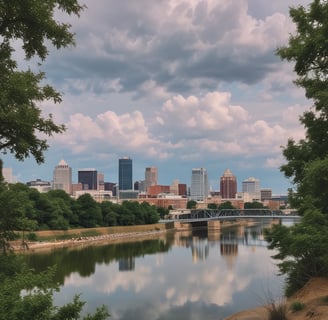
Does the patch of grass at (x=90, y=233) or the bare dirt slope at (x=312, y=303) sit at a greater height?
the bare dirt slope at (x=312, y=303)

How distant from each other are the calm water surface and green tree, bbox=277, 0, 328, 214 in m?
9.41

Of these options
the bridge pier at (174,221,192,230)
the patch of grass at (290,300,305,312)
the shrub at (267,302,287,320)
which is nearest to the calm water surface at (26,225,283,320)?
the patch of grass at (290,300,305,312)

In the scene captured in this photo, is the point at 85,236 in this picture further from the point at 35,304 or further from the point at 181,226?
the point at 35,304

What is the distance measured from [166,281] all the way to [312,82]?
38.1 meters

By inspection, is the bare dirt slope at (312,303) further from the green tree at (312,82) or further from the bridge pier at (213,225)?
the bridge pier at (213,225)

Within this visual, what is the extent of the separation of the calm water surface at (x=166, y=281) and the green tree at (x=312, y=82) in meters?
9.41

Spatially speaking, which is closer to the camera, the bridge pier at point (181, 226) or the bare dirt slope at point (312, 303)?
the bare dirt slope at point (312, 303)

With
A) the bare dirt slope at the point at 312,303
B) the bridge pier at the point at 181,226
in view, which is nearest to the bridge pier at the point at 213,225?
the bridge pier at the point at 181,226

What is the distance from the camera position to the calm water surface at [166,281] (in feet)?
117

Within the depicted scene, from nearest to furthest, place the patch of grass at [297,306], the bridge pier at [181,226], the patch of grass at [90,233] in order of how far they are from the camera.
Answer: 1. the patch of grass at [297,306]
2. the patch of grass at [90,233]
3. the bridge pier at [181,226]

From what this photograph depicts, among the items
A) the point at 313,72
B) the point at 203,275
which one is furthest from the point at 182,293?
the point at 313,72

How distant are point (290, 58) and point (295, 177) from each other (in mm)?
7007

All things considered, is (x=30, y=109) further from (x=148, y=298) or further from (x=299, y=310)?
(x=148, y=298)

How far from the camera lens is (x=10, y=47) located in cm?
1100
